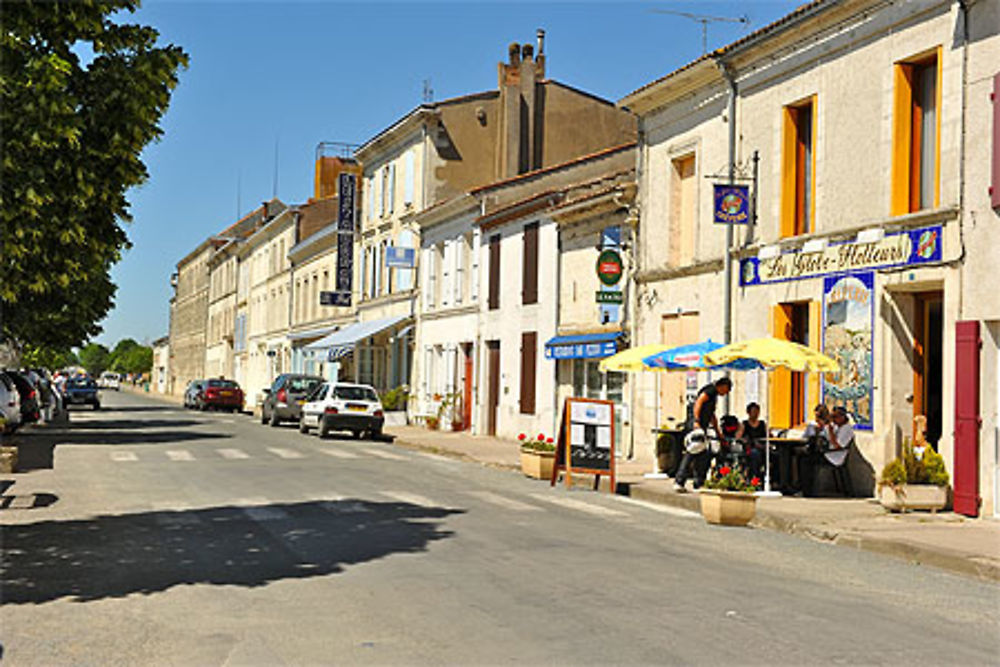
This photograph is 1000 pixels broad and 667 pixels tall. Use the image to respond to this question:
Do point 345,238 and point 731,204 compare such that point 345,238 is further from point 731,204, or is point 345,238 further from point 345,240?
point 731,204

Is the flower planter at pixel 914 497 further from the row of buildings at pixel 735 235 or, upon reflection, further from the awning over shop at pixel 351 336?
the awning over shop at pixel 351 336

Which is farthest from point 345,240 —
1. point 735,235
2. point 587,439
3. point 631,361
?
point 587,439

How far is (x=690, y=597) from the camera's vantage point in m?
7.87

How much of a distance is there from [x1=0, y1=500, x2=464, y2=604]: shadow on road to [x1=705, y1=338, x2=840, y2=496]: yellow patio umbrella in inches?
178

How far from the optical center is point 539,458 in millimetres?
18547


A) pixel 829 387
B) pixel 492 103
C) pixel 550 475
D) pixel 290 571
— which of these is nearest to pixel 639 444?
pixel 550 475

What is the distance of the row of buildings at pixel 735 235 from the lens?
13.8m

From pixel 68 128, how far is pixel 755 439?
10709 mm

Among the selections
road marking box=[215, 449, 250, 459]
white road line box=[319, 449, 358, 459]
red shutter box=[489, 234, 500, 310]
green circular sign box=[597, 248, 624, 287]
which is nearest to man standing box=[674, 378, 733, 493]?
green circular sign box=[597, 248, 624, 287]

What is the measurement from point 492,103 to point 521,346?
1182 centimetres

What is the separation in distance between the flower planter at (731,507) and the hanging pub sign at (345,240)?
3291 centimetres

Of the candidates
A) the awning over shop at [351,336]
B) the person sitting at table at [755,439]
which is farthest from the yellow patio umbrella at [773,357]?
the awning over shop at [351,336]

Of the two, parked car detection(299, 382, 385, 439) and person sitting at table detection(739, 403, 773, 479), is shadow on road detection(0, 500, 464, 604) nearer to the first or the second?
person sitting at table detection(739, 403, 773, 479)

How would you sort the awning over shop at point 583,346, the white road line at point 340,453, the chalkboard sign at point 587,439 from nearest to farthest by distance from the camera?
the chalkboard sign at point 587,439 < the white road line at point 340,453 < the awning over shop at point 583,346
